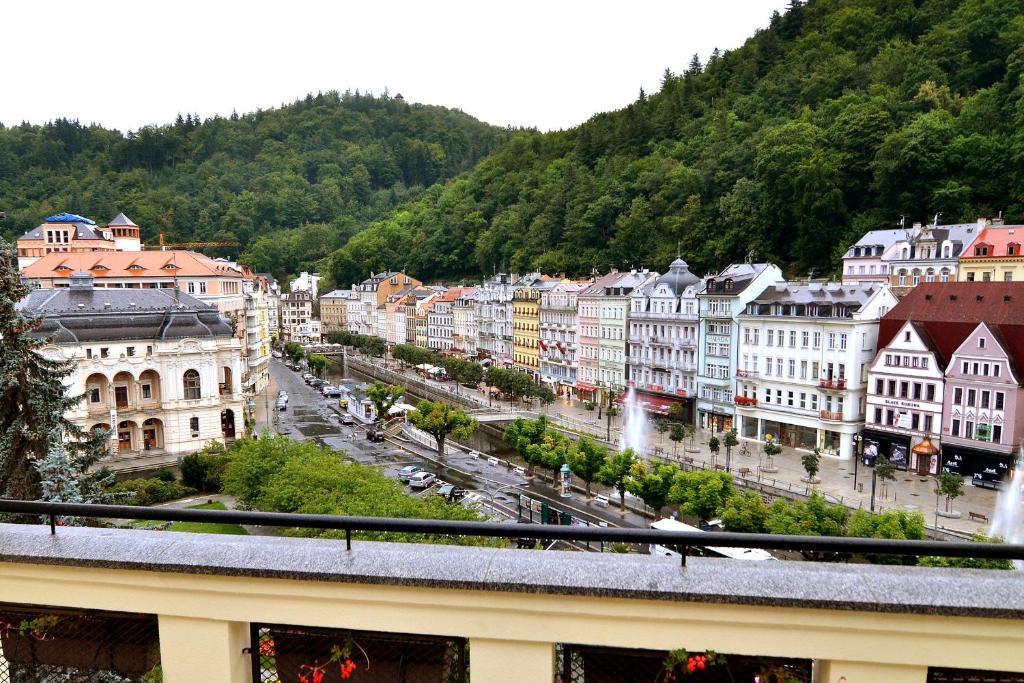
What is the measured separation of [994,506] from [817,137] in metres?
40.3

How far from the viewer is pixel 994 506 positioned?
28.8m

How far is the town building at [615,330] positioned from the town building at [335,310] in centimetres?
6691

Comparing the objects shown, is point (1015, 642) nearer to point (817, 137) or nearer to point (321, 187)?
point (817, 137)

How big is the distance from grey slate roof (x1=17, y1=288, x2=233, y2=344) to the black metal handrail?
39963mm

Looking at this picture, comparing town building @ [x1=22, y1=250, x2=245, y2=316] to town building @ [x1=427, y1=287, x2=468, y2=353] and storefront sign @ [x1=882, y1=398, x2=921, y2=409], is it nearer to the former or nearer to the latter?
town building @ [x1=427, y1=287, x2=468, y2=353]

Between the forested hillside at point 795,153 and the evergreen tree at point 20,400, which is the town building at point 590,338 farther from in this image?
the evergreen tree at point 20,400

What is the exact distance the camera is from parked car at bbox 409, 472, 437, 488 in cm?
3314

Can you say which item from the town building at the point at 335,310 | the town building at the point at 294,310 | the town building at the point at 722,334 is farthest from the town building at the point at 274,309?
the town building at the point at 722,334

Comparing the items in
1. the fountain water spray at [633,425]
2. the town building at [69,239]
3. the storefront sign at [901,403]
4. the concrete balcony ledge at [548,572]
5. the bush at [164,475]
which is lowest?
the fountain water spray at [633,425]

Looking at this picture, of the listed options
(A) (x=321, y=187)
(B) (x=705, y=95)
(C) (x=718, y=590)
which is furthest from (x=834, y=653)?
(A) (x=321, y=187)

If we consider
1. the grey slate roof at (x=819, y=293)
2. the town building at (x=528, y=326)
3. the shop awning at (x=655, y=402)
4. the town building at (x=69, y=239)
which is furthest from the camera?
the town building at (x=69, y=239)

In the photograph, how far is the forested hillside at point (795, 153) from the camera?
5344cm

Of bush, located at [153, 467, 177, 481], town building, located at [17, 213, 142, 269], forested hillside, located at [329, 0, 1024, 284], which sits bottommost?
bush, located at [153, 467, 177, 481]

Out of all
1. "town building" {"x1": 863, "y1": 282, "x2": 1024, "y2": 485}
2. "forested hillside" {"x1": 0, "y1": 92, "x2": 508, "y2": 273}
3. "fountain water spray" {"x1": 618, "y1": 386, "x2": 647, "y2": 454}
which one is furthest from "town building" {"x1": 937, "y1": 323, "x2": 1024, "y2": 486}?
"forested hillside" {"x1": 0, "y1": 92, "x2": 508, "y2": 273}
